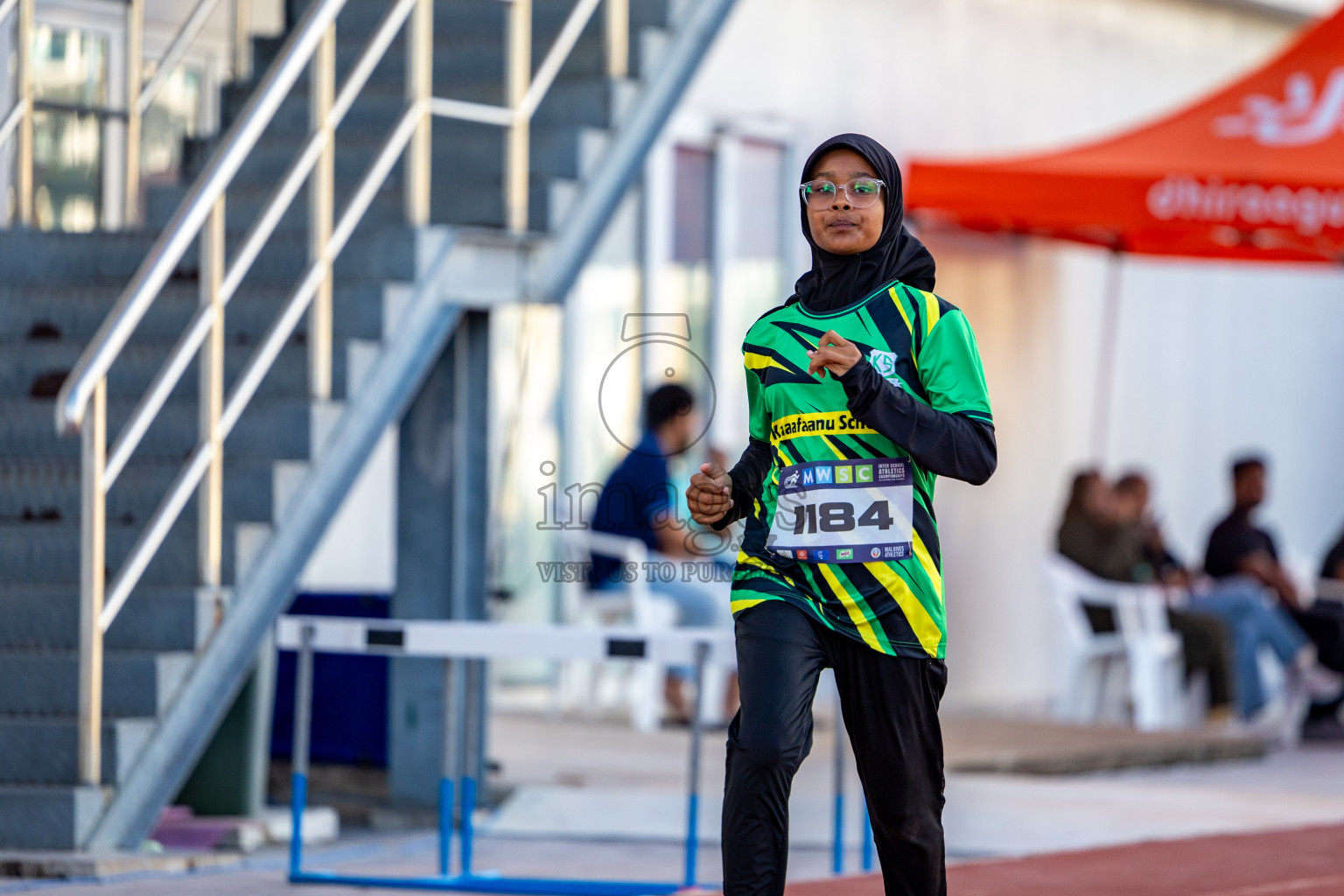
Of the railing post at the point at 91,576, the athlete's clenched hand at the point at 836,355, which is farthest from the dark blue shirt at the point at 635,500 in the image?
the athlete's clenched hand at the point at 836,355

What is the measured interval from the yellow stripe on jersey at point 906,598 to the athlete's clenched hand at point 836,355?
40 centimetres

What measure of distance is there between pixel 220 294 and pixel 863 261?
273 centimetres

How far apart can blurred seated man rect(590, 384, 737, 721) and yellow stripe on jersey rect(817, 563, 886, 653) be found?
6133 millimetres

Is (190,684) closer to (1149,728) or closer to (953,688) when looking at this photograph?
(1149,728)

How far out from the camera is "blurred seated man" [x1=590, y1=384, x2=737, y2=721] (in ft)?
35.1

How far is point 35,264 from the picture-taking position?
25.3 feet

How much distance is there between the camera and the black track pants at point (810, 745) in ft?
13.5

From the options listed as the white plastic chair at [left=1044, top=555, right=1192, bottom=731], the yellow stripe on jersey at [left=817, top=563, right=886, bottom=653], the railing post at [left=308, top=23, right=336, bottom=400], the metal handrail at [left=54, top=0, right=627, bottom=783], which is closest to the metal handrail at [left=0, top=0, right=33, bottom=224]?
the metal handrail at [left=54, top=0, right=627, bottom=783]

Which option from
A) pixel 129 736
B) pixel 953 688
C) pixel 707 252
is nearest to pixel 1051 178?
pixel 707 252

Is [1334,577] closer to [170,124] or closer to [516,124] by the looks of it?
[170,124]

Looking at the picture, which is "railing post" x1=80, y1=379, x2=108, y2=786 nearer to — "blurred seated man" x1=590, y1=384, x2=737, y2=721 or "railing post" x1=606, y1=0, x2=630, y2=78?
"railing post" x1=606, y1=0, x2=630, y2=78

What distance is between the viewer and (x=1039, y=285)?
15.7m

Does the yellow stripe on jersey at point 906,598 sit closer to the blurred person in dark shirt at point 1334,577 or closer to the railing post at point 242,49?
the railing post at point 242,49

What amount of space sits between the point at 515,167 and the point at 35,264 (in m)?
1.76
